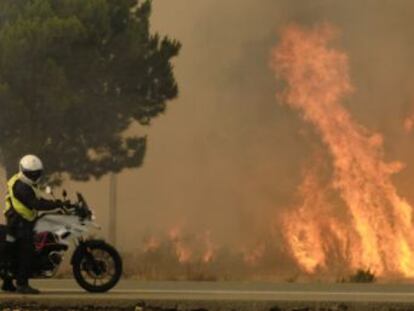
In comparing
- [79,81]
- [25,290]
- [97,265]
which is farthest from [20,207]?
[79,81]

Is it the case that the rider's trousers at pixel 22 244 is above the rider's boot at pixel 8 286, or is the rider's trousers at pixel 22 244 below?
above

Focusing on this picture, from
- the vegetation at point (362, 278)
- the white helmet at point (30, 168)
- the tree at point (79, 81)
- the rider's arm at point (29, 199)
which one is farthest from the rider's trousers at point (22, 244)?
the tree at point (79, 81)

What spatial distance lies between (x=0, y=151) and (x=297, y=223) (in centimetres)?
1376

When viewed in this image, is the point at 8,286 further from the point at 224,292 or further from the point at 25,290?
the point at 224,292

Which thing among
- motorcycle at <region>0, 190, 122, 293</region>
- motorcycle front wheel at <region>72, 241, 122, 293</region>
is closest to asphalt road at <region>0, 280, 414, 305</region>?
motorcycle front wheel at <region>72, 241, 122, 293</region>

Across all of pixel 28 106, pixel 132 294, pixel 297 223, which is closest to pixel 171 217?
pixel 297 223

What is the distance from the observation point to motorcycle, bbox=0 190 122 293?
14916 millimetres

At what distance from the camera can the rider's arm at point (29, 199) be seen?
1485 centimetres

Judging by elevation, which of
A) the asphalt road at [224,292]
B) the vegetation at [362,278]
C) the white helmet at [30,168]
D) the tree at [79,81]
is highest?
the tree at [79,81]

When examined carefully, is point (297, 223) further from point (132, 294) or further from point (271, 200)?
point (132, 294)

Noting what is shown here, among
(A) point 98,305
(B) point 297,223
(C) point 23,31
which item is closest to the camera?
(A) point 98,305

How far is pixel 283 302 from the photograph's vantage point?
14.1 meters

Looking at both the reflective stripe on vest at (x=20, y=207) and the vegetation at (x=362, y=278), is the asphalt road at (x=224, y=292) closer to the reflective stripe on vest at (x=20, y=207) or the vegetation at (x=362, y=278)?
the reflective stripe on vest at (x=20, y=207)

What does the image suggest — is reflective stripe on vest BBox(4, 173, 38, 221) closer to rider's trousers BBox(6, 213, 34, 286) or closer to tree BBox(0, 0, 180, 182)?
rider's trousers BBox(6, 213, 34, 286)
